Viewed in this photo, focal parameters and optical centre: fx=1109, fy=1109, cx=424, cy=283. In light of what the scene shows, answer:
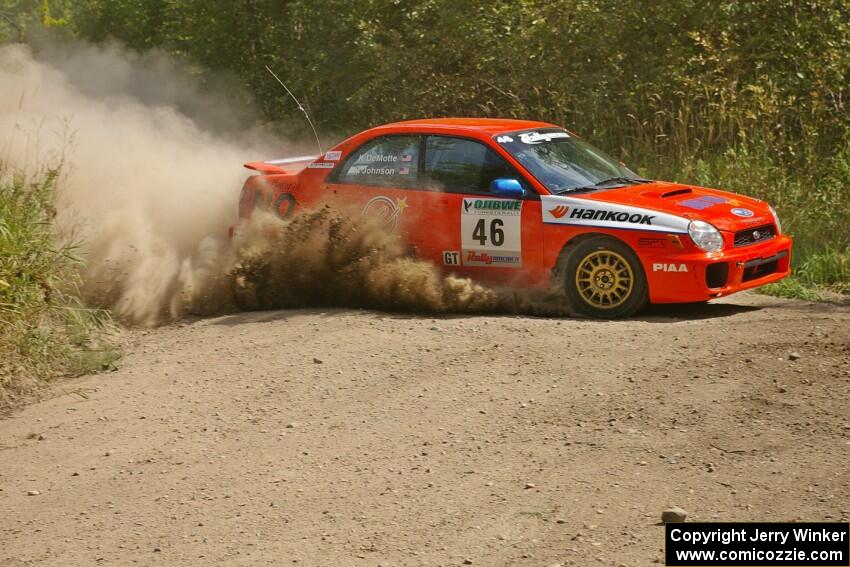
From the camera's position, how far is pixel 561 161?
945cm

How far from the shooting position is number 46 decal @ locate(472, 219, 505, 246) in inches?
356

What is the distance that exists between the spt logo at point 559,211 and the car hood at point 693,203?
13 cm

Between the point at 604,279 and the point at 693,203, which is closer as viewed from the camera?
the point at 604,279

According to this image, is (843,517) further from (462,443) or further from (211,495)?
(211,495)

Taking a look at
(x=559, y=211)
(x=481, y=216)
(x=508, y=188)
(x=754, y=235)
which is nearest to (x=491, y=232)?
(x=481, y=216)

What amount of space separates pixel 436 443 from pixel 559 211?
3.09 meters

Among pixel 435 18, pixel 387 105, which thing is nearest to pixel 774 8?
pixel 435 18

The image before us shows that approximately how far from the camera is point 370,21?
1684 cm

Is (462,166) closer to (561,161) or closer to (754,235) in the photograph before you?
(561,161)

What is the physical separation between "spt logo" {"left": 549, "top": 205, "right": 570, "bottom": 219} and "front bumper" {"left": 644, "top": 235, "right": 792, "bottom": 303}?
0.79 meters

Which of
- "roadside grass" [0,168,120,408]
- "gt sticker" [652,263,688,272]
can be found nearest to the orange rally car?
"gt sticker" [652,263,688,272]

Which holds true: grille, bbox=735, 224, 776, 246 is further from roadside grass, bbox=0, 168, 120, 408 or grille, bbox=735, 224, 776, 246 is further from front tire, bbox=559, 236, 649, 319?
roadside grass, bbox=0, 168, 120, 408

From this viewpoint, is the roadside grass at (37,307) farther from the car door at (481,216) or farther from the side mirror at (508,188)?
the side mirror at (508,188)

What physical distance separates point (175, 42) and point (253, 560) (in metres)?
16.3
